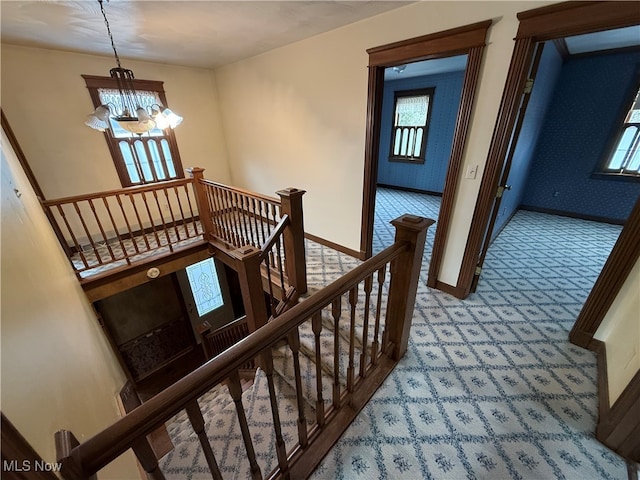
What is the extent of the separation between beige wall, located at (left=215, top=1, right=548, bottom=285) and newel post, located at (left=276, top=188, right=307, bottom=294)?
0.95m

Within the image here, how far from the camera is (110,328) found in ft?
12.9

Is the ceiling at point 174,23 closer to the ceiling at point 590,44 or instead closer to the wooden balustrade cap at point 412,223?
the ceiling at point 590,44

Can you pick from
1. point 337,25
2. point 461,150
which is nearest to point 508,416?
point 461,150

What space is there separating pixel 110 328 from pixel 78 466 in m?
4.53

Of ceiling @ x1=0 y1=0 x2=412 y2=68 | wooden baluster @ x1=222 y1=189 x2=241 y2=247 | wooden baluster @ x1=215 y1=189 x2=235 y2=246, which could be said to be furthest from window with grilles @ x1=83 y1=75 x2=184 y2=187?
wooden baluster @ x1=222 y1=189 x2=241 y2=247

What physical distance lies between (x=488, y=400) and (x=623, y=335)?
2.93 ft

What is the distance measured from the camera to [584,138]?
13.4 feet

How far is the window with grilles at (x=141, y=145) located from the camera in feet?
10.7

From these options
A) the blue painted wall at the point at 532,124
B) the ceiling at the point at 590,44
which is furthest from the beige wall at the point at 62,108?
the blue painted wall at the point at 532,124

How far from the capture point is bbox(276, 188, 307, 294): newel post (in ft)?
6.87

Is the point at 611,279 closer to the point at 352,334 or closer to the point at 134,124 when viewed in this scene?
the point at 352,334

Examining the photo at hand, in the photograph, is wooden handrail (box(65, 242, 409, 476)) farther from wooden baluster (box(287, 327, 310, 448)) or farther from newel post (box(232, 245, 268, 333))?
newel post (box(232, 245, 268, 333))

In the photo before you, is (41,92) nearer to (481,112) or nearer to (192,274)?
(192,274)

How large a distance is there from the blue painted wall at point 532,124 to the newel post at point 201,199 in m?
3.47
